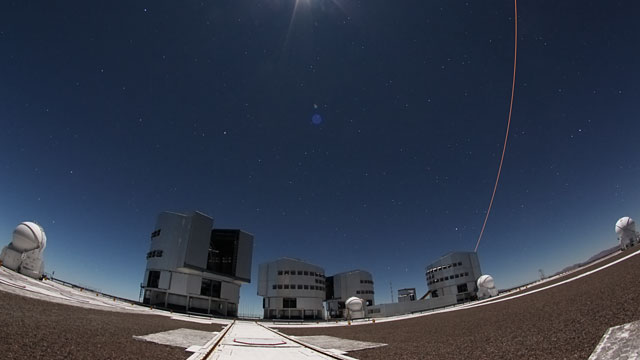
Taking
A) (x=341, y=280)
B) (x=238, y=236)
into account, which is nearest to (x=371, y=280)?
(x=341, y=280)

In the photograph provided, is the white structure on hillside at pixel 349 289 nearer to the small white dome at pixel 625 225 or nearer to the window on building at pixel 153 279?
the window on building at pixel 153 279

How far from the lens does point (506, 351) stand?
16.8ft

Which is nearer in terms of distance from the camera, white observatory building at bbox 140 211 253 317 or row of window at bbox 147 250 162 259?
white observatory building at bbox 140 211 253 317

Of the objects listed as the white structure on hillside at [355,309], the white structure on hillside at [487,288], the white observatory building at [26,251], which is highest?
the white observatory building at [26,251]

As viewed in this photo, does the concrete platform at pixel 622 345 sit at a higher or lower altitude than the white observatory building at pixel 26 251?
lower

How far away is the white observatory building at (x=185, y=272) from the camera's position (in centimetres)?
4509

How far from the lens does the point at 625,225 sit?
41.9 meters

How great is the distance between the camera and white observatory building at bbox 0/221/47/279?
107 feet

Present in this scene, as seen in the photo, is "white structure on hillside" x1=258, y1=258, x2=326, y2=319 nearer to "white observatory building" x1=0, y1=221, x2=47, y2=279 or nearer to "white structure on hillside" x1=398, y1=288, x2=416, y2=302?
"white structure on hillside" x1=398, y1=288, x2=416, y2=302

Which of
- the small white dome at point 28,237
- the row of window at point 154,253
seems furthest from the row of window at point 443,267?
the small white dome at point 28,237

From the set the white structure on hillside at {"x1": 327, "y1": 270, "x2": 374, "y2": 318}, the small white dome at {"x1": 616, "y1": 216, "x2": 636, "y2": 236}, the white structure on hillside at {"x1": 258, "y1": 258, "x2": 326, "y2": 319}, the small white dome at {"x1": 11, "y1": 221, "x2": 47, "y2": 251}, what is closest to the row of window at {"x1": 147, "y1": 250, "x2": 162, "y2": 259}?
the small white dome at {"x1": 11, "y1": 221, "x2": 47, "y2": 251}

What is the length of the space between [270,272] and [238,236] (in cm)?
1787

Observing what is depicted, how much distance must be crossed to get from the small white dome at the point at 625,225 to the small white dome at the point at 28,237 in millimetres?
92740

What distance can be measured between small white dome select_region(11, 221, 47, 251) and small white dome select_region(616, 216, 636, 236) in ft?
304
